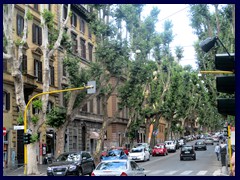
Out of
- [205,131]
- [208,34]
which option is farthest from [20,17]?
[205,131]

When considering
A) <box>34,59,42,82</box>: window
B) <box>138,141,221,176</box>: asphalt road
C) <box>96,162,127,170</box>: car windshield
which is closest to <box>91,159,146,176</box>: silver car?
<box>96,162,127,170</box>: car windshield

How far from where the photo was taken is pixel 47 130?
37.3 meters

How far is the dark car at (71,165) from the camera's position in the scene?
2233 centimetres

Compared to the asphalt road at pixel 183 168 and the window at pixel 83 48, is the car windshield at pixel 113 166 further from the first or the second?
the window at pixel 83 48

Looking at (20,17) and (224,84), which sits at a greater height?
(20,17)

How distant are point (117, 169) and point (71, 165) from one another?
605cm

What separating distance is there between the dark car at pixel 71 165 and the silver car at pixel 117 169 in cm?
494

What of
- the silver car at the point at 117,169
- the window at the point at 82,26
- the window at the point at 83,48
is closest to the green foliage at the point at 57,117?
the silver car at the point at 117,169

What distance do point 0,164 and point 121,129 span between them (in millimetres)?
47989

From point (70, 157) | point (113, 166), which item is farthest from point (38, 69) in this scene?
point (113, 166)

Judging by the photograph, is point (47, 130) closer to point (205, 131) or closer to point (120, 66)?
point (120, 66)

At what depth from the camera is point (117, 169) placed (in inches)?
677

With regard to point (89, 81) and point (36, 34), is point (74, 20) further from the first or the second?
point (89, 81)

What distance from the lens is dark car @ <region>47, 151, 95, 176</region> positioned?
73.3 ft
